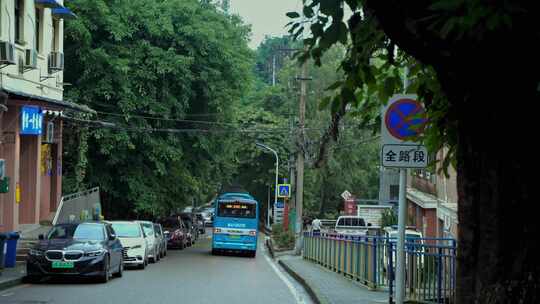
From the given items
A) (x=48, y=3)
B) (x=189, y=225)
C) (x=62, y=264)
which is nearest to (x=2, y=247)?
(x=62, y=264)

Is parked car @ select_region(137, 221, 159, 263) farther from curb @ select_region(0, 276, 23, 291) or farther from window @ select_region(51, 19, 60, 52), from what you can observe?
curb @ select_region(0, 276, 23, 291)

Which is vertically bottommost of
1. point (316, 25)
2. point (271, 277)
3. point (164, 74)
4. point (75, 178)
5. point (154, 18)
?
point (271, 277)

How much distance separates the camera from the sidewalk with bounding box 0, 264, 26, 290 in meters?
18.1

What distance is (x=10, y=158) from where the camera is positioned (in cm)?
2709

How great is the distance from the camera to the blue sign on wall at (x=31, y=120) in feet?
86.8

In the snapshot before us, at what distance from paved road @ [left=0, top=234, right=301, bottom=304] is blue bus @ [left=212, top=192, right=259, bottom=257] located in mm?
14064

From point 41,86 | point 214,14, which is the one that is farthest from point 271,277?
point 214,14

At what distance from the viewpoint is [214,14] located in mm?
39875

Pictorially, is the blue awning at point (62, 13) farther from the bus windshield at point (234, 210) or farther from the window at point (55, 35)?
the bus windshield at point (234, 210)

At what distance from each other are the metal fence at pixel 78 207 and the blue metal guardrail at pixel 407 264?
1093 cm

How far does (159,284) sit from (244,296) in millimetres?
3153

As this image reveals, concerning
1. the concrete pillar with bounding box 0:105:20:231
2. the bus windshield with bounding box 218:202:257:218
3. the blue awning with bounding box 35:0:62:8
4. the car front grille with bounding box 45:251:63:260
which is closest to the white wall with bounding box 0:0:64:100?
the blue awning with bounding box 35:0:62:8

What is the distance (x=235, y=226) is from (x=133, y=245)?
13792mm

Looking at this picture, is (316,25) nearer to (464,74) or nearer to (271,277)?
(464,74)
